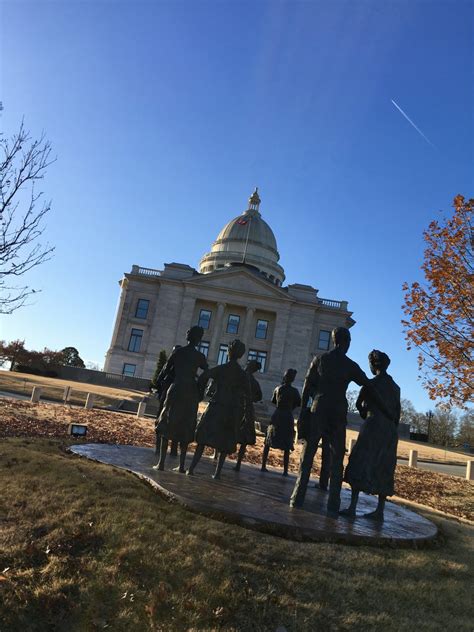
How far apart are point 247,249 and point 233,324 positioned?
19315 millimetres

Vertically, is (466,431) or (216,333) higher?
(216,333)

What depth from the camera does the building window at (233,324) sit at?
6144cm

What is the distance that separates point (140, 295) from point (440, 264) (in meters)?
51.1

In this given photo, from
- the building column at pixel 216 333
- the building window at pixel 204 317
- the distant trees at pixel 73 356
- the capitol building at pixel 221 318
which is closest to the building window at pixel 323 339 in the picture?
the capitol building at pixel 221 318

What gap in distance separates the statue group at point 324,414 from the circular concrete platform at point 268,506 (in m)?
0.40

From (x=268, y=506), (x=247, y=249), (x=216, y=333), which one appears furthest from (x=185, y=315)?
(x=268, y=506)

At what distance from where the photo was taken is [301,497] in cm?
738

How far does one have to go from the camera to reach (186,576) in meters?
4.86

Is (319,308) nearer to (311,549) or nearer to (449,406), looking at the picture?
(449,406)

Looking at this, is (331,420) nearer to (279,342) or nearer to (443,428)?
(279,342)

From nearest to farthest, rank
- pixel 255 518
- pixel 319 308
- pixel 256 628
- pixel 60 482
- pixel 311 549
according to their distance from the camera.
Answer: pixel 256 628 < pixel 311 549 < pixel 255 518 < pixel 60 482 < pixel 319 308

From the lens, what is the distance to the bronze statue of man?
7352mm

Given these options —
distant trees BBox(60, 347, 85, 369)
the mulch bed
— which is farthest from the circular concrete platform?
distant trees BBox(60, 347, 85, 369)

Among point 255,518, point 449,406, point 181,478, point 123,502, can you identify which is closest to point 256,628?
point 255,518
